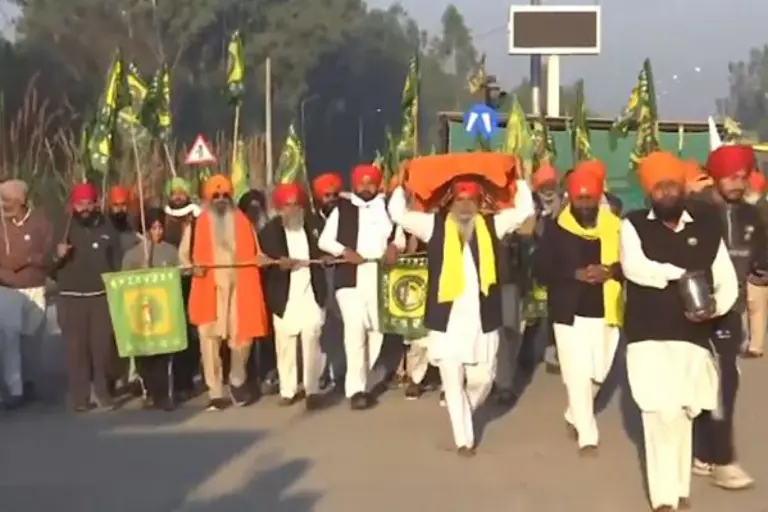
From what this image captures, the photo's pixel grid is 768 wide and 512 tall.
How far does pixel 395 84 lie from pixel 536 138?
60737mm

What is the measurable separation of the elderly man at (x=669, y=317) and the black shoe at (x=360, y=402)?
4297mm

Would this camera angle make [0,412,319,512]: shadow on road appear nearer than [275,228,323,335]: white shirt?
Yes

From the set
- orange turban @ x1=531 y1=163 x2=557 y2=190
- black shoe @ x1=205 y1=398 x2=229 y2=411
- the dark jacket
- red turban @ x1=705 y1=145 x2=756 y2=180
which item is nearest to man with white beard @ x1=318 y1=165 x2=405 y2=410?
black shoe @ x1=205 y1=398 x2=229 y2=411

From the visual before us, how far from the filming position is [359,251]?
12.9 m

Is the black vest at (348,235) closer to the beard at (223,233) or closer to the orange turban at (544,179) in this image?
Answer: the beard at (223,233)

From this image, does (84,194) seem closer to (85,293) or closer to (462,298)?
(85,293)

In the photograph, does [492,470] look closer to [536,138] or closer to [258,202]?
[258,202]

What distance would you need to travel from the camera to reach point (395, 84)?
81.2m

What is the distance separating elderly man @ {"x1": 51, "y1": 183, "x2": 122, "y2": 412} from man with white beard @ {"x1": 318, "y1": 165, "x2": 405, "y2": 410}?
1.80 m

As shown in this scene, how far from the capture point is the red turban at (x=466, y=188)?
10469mm

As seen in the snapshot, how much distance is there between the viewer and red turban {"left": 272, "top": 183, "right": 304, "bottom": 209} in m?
12.8

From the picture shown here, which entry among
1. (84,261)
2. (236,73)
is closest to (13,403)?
(84,261)

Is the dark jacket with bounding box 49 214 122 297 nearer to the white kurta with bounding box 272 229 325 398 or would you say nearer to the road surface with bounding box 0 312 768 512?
the road surface with bounding box 0 312 768 512

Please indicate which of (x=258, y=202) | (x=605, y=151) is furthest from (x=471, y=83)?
(x=258, y=202)
